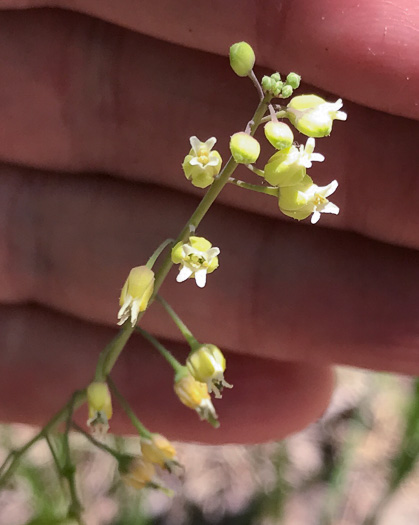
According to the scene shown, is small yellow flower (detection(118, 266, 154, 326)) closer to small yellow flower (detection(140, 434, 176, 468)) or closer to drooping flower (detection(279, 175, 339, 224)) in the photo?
drooping flower (detection(279, 175, 339, 224))

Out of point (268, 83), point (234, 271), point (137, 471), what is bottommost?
point (137, 471)

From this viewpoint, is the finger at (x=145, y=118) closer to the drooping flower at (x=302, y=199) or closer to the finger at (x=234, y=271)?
the finger at (x=234, y=271)

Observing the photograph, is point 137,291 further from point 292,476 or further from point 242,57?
point 292,476

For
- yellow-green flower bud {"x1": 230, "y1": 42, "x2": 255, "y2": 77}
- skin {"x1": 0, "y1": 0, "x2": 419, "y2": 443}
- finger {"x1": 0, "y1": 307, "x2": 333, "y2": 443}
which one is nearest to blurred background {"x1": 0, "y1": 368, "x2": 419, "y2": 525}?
finger {"x1": 0, "y1": 307, "x2": 333, "y2": 443}

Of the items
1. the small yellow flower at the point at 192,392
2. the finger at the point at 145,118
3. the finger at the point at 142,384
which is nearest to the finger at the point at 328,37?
the finger at the point at 145,118

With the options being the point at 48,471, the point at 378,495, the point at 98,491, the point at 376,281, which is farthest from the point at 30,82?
the point at 378,495

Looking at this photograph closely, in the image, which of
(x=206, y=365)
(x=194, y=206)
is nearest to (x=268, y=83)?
(x=206, y=365)
